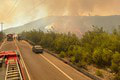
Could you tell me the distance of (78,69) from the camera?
59.1ft

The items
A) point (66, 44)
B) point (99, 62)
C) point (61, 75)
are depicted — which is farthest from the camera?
point (66, 44)

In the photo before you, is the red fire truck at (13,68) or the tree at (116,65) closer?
the red fire truck at (13,68)

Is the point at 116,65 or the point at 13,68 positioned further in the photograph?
the point at 116,65

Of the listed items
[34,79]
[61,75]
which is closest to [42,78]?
[34,79]

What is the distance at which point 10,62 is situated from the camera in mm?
13891

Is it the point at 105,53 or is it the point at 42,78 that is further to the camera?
the point at 105,53

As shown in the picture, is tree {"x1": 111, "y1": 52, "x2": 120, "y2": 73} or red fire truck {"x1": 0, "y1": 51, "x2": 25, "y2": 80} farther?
tree {"x1": 111, "y1": 52, "x2": 120, "y2": 73}

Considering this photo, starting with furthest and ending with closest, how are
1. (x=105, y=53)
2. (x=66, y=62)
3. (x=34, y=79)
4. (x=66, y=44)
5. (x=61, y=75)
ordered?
(x=66, y=44) < (x=66, y=62) < (x=105, y=53) < (x=61, y=75) < (x=34, y=79)

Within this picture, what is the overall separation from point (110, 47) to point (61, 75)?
7271 millimetres

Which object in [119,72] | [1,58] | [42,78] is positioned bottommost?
[42,78]

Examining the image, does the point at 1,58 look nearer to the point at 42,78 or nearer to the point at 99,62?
the point at 42,78

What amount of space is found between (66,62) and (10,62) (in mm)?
10109

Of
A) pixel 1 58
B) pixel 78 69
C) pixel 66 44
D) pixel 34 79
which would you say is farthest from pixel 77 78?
pixel 66 44

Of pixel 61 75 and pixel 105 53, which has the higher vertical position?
pixel 105 53
